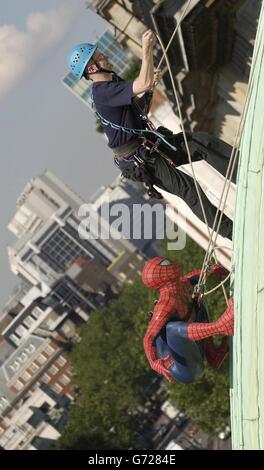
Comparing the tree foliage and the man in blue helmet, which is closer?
the man in blue helmet

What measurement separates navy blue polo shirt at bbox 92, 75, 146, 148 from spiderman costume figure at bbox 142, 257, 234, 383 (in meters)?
2.16

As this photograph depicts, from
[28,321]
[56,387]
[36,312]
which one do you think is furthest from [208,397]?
[28,321]

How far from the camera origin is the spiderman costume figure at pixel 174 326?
1115 centimetres

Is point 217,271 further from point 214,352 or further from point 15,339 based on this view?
point 15,339

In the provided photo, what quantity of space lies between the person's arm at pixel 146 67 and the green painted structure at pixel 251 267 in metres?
1.92

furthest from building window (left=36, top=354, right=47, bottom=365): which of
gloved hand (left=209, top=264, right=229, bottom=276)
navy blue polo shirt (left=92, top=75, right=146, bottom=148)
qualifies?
gloved hand (left=209, top=264, right=229, bottom=276)

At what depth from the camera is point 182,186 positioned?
12.8 meters

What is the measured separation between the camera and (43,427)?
393 ft

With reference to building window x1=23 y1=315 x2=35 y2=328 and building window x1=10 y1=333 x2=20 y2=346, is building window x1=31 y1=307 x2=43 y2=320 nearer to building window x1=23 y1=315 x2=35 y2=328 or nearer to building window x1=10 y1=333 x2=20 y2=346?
building window x1=23 y1=315 x2=35 y2=328

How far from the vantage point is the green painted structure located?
9250 millimetres

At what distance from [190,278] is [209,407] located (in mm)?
47857

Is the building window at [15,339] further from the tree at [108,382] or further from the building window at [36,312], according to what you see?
the tree at [108,382]

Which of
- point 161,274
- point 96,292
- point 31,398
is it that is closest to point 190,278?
point 161,274

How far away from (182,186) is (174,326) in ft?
8.14
